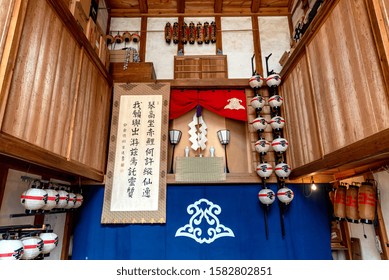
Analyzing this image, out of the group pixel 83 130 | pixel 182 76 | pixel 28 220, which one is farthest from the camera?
pixel 182 76

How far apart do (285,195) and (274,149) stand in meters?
0.65

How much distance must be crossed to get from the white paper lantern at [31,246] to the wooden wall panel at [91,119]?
0.87 meters

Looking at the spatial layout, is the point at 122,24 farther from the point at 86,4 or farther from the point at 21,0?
the point at 21,0

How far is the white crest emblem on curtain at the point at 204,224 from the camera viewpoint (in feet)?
10.8

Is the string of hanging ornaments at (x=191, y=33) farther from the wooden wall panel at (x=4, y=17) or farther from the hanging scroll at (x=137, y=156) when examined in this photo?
the wooden wall panel at (x=4, y=17)

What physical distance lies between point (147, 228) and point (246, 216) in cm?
143

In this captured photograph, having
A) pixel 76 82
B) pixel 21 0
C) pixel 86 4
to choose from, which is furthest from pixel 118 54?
pixel 21 0

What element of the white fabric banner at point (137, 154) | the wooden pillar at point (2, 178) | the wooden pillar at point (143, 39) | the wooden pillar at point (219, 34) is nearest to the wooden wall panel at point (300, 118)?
the wooden pillar at point (219, 34)

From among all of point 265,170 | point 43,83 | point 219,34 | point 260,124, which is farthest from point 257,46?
point 43,83

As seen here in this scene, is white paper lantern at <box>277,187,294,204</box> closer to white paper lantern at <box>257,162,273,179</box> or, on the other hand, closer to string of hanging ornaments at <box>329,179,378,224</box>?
white paper lantern at <box>257,162,273,179</box>

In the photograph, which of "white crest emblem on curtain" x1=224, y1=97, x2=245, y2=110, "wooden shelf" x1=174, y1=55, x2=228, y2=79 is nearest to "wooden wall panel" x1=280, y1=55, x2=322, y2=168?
"white crest emblem on curtain" x1=224, y1=97, x2=245, y2=110

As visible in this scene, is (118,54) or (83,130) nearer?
(83,130)

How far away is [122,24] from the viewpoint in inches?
195

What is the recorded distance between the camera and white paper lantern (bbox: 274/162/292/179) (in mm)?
3197
